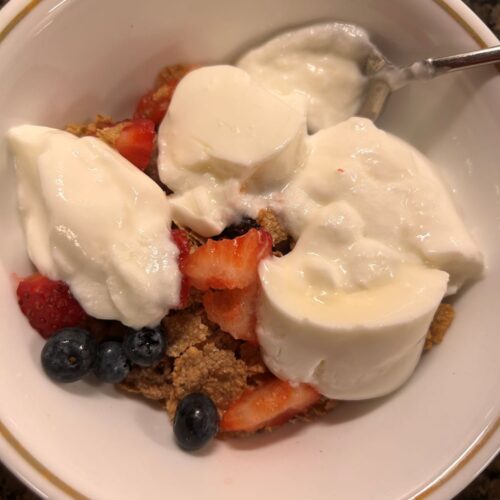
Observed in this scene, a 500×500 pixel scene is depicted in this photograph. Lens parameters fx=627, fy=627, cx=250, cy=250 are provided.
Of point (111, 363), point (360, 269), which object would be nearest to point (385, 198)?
point (360, 269)

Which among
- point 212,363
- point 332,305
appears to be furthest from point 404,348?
point 212,363

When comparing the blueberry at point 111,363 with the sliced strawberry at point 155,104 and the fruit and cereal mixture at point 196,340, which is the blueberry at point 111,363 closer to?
the fruit and cereal mixture at point 196,340

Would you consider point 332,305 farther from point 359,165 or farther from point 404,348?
point 359,165

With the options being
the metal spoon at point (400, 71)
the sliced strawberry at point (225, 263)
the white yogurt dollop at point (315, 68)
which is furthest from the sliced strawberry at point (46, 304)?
the metal spoon at point (400, 71)

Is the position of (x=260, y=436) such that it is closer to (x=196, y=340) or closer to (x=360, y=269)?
(x=196, y=340)

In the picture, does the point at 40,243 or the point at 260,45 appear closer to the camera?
the point at 40,243

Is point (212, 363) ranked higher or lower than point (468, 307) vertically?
higher

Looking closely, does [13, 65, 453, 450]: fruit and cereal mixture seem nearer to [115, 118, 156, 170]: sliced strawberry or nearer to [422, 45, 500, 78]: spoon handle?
[115, 118, 156, 170]: sliced strawberry
